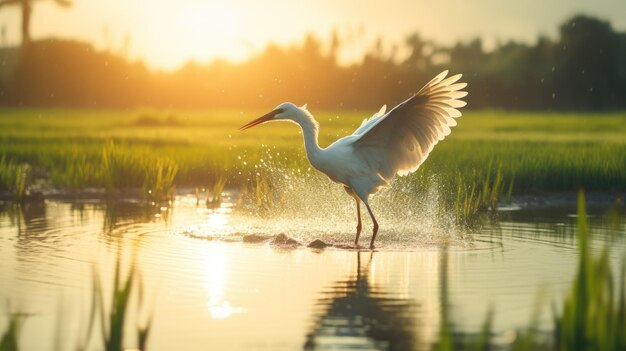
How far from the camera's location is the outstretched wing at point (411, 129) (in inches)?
432

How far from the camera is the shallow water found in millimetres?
6891

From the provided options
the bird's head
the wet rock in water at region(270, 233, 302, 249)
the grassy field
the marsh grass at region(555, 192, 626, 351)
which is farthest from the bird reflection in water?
the grassy field

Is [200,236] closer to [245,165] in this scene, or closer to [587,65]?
[245,165]

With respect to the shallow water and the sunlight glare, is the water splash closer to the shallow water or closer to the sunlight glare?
the shallow water

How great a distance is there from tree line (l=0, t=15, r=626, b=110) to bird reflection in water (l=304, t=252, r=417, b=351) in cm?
4172

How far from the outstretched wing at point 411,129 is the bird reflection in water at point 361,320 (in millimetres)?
2795

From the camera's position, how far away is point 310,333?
6.85 m

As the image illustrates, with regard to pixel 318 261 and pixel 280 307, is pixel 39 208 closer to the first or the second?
pixel 318 261

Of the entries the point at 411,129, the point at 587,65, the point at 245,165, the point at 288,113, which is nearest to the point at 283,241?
the point at 288,113

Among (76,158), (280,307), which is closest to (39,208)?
(76,158)

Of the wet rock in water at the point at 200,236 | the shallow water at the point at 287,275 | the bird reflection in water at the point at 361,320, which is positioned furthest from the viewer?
the wet rock in water at the point at 200,236

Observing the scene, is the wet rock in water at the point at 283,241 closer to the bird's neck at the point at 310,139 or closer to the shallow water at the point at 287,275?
the shallow water at the point at 287,275

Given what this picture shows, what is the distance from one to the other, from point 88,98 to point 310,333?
160 feet

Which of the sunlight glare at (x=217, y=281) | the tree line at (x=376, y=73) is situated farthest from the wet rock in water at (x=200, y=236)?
the tree line at (x=376, y=73)
